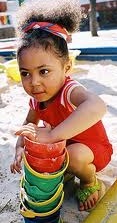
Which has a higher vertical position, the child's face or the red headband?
the red headband

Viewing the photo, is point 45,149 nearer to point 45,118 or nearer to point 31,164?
point 31,164

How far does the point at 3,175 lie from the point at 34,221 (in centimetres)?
73

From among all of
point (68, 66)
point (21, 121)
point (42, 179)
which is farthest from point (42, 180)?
point (21, 121)

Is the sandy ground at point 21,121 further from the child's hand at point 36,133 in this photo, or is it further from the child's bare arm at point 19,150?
the child's hand at point 36,133

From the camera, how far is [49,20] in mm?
1583

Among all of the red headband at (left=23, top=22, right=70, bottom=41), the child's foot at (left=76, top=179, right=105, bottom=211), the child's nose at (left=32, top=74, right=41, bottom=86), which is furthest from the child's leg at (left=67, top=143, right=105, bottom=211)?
the red headband at (left=23, top=22, right=70, bottom=41)

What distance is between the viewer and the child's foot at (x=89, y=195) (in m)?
1.60

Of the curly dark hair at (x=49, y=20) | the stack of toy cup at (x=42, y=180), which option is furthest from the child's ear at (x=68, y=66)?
the stack of toy cup at (x=42, y=180)

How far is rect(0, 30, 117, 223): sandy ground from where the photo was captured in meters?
1.65

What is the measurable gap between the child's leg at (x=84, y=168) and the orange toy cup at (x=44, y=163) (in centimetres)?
24

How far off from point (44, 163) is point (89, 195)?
51 centimetres

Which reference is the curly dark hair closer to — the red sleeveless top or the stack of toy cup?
the red sleeveless top

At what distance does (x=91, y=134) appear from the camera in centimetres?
162

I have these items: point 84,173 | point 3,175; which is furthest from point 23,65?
point 3,175
